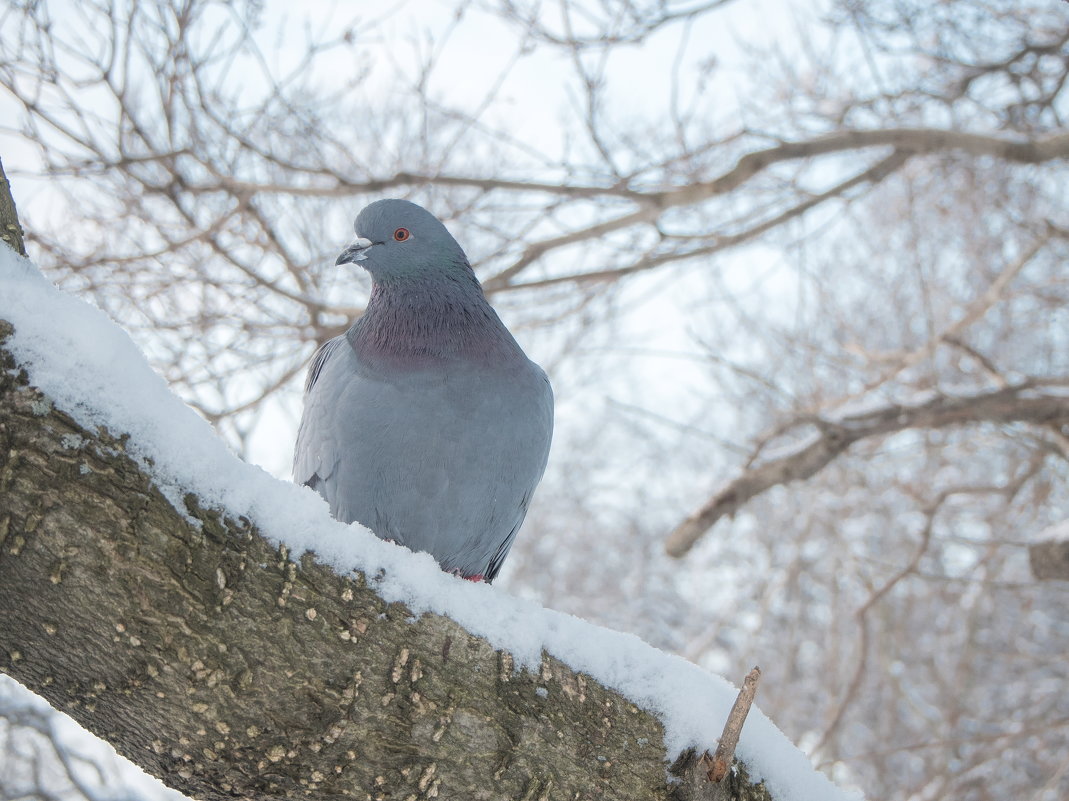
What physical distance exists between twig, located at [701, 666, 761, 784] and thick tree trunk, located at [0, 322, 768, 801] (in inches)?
1.2

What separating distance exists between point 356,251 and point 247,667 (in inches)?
80.9

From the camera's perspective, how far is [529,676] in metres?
1.66

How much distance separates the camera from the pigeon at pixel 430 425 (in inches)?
105

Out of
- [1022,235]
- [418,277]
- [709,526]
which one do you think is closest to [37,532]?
[418,277]

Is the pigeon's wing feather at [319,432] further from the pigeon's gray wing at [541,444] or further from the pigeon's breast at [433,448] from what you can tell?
the pigeon's gray wing at [541,444]

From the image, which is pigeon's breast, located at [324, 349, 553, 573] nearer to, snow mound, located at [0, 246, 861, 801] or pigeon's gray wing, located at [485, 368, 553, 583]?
pigeon's gray wing, located at [485, 368, 553, 583]

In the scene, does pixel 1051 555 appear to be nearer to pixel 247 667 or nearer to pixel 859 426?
pixel 859 426

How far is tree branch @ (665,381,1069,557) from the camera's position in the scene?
16.7 ft

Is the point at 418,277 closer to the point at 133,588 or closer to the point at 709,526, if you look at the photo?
the point at 133,588

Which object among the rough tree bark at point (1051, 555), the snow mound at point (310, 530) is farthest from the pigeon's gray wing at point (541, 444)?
the rough tree bark at point (1051, 555)

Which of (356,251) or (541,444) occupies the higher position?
(356,251)

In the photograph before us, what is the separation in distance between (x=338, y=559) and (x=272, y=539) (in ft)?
0.41

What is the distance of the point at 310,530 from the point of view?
1.54 meters

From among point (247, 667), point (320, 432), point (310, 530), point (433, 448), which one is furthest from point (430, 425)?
point (247, 667)
